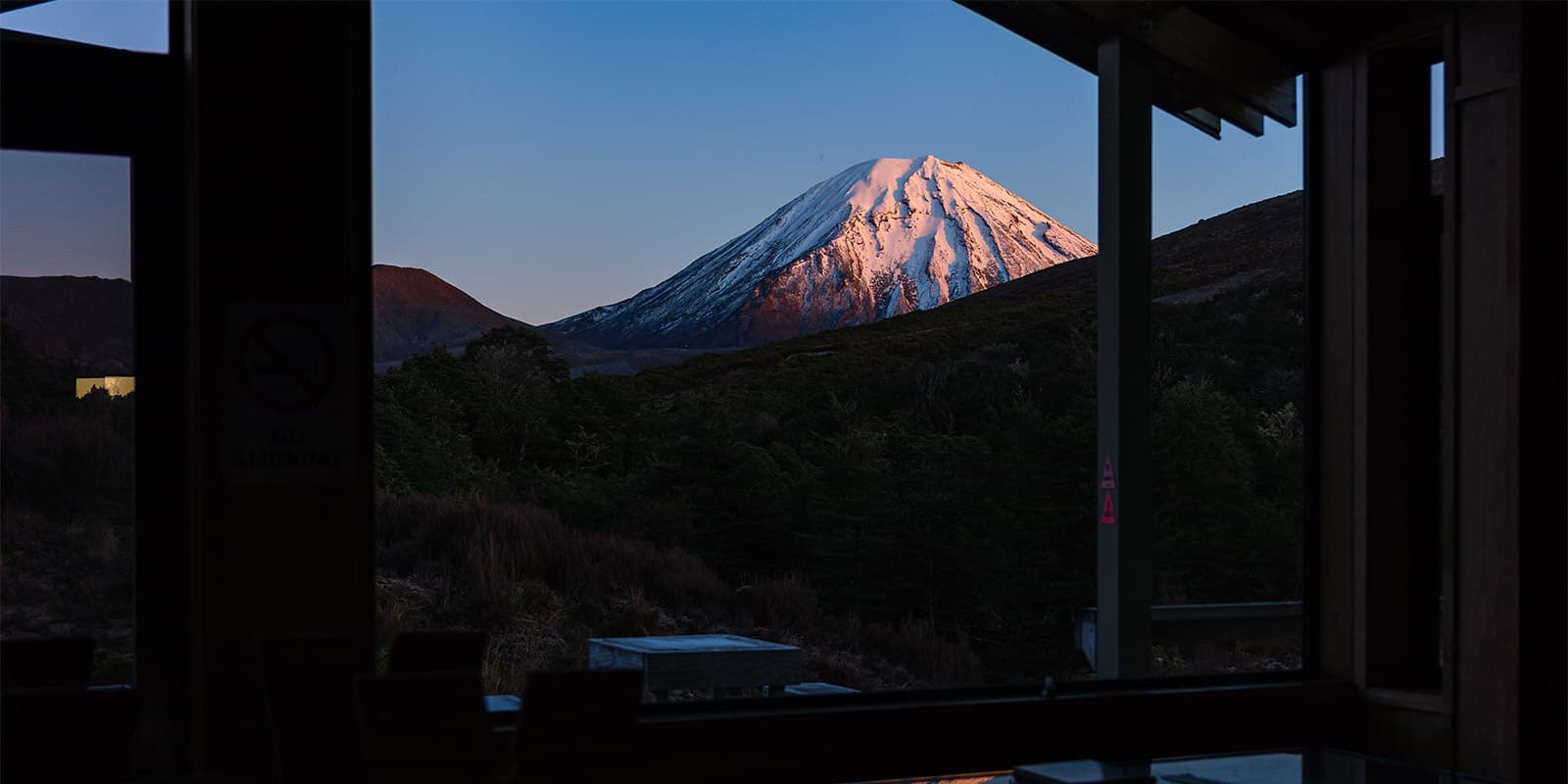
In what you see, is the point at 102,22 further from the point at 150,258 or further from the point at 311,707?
the point at 311,707

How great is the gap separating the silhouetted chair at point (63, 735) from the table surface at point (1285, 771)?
5.48ft

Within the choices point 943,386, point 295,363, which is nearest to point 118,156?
point 295,363

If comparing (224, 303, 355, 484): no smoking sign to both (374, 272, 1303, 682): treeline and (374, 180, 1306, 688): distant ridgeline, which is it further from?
(374, 272, 1303, 682): treeline

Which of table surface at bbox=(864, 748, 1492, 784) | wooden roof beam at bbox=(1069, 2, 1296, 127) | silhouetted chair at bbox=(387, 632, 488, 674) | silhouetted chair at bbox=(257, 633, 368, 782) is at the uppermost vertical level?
wooden roof beam at bbox=(1069, 2, 1296, 127)

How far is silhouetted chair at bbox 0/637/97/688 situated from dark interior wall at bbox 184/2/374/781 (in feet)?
1.20

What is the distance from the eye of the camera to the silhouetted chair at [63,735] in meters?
2.33

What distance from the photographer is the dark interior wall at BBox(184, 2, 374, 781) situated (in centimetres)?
327

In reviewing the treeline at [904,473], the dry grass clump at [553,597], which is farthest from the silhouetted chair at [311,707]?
the treeline at [904,473]

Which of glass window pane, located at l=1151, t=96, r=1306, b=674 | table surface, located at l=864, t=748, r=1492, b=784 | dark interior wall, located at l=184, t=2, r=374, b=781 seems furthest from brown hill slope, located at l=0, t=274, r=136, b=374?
glass window pane, located at l=1151, t=96, r=1306, b=674

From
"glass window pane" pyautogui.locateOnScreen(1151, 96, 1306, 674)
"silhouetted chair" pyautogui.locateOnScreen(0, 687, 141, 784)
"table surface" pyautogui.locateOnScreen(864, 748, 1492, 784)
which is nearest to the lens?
"silhouetted chair" pyautogui.locateOnScreen(0, 687, 141, 784)

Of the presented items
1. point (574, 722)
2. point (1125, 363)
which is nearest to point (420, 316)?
point (1125, 363)

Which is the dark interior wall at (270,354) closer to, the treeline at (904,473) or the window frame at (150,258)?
the window frame at (150,258)

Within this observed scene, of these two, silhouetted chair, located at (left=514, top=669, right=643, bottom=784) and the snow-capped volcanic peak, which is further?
the snow-capped volcanic peak

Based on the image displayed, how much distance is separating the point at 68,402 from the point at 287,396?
0.69 metres
